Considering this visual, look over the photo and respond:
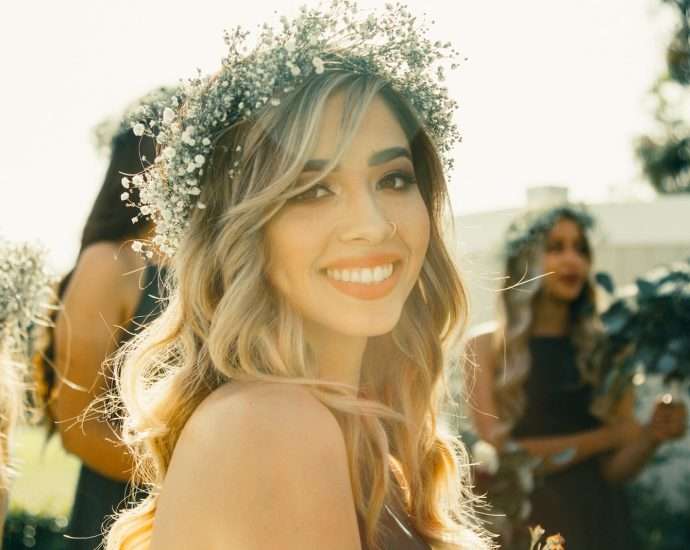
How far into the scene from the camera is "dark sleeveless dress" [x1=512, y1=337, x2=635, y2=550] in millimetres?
4492

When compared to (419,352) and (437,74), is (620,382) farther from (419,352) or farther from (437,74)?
(437,74)

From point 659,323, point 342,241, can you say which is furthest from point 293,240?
point 659,323

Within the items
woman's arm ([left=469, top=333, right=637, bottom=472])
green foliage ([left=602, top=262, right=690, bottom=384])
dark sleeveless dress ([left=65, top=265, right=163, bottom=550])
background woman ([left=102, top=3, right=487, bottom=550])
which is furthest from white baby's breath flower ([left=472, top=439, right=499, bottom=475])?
background woman ([left=102, top=3, right=487, bottom=550])

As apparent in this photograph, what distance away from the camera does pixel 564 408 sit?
468cm

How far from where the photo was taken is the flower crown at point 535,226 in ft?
16.6

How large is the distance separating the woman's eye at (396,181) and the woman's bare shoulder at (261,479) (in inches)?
26.6

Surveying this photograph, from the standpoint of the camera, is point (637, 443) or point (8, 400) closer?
point (8, 400)

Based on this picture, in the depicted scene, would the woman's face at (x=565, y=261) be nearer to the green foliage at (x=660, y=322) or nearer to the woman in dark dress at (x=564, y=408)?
the woman in dark dress at (x=564, y=408)

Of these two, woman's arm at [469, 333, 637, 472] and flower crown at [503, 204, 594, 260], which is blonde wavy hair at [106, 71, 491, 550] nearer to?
woman's arm at [469, 333, 637, 472]

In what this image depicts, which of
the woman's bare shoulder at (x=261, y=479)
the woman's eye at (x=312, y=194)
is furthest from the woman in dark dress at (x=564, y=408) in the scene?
the woman's bare shoulder at (x=261, y=479)

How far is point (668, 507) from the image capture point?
569 cm

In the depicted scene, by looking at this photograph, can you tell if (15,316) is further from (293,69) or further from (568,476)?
(568,476)

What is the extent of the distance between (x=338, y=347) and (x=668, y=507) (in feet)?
12.6

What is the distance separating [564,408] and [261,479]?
3.07 m
